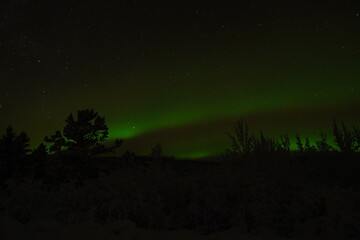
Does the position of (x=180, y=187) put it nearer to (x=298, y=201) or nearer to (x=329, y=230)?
(x=298, y=201)

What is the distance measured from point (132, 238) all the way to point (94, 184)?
23.5 feet

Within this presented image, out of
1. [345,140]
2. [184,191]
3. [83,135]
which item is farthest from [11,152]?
[345,140]

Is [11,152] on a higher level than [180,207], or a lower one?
higher

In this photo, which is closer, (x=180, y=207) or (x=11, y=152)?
(x=180, y=207)

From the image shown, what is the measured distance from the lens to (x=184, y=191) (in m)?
9.16

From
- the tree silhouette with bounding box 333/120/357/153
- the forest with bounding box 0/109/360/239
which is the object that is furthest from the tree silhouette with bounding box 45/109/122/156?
the tree silhouette with bounding box 333/120/357/153

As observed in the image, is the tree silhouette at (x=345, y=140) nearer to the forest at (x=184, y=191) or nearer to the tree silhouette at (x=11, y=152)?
the forest at (x=184, y=191)

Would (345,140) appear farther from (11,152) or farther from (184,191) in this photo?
(11,152)

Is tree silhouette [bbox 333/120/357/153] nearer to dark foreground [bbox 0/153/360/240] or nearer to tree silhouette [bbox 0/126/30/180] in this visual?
dark foreground [bbox 0/153/360/240]

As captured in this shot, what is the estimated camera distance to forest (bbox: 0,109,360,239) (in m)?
6.79

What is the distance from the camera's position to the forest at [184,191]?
6789 mm

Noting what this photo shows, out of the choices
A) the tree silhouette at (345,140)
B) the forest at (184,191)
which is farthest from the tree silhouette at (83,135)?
the tree silhouette at (345,140)

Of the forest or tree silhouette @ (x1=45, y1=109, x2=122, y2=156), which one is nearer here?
the forest

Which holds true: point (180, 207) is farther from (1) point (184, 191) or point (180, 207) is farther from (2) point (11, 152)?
(2) point (11, 152)
